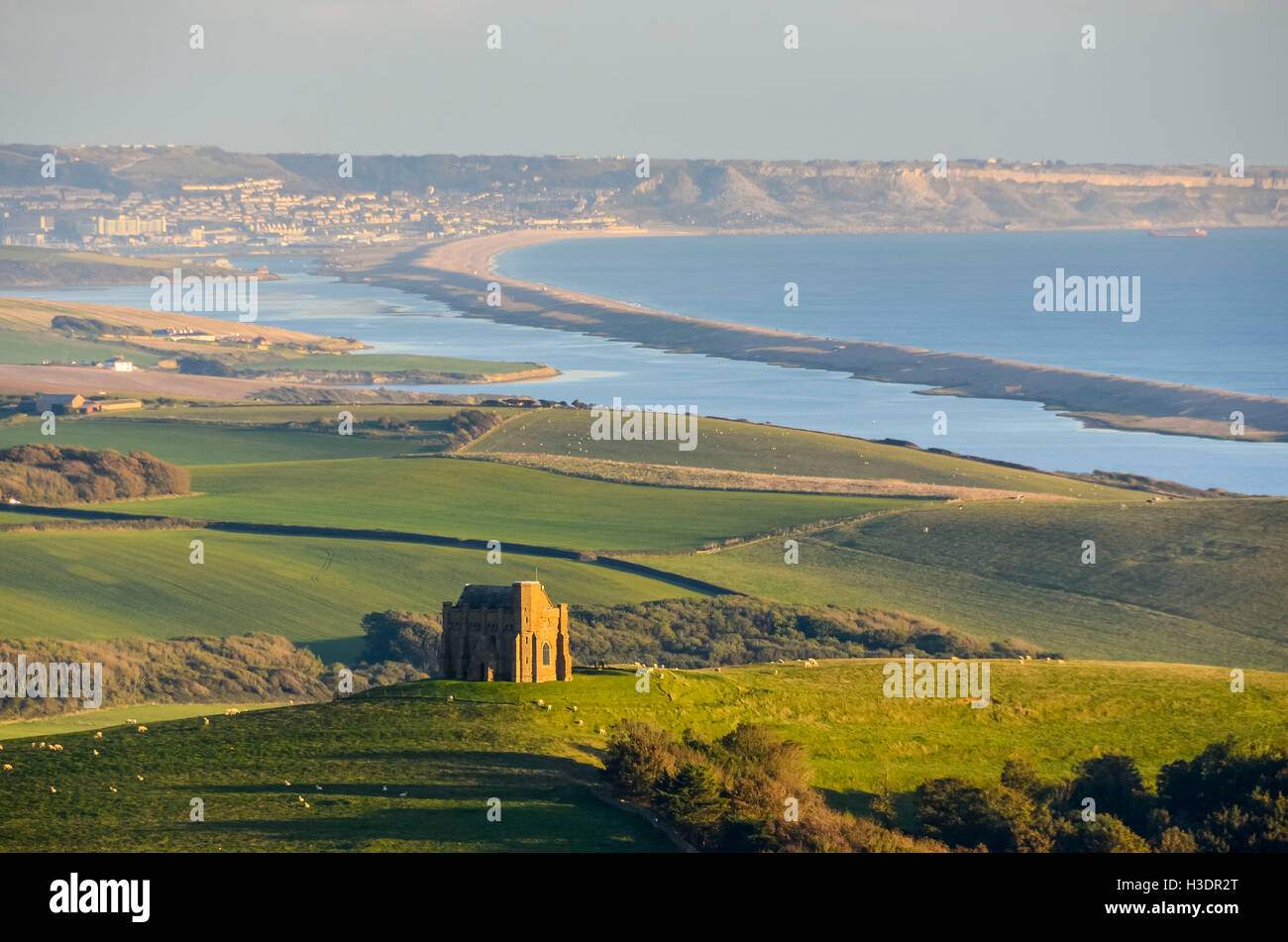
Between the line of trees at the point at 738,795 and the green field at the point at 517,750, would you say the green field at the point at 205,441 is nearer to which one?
the green field at the point at 517,750

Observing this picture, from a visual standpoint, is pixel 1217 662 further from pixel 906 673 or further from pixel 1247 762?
pixel 1247 762

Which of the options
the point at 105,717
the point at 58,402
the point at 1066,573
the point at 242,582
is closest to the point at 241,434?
the point at 58,402

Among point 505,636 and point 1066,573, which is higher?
point 505,636

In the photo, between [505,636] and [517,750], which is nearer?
[517,750]

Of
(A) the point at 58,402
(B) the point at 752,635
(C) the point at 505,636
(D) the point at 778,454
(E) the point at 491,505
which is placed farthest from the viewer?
(A) the point at 58,402

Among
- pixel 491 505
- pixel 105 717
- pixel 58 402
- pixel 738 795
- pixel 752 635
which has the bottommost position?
pixel 752 635

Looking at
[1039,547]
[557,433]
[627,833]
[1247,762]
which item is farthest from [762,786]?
[557,433]

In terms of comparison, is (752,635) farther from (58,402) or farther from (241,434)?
(58,402)

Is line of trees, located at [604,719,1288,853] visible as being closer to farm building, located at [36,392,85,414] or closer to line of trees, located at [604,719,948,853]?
line of trees, located at [604,719,948,853]

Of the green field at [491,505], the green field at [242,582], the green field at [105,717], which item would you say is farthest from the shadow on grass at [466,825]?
the green field at [491,505]
